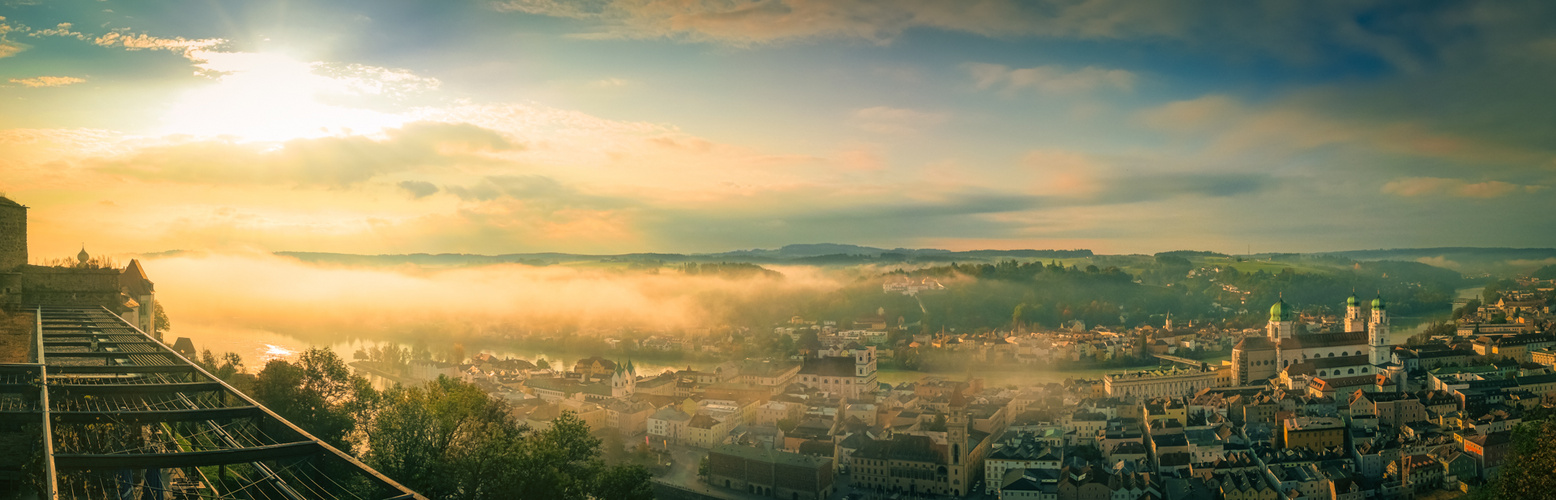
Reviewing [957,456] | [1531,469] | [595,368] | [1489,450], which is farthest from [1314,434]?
[595,368]

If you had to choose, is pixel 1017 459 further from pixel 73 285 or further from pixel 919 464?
pixel 73 285

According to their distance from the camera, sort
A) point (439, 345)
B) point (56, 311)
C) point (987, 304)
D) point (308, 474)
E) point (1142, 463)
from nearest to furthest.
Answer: point (308, 474)
point (56, 311)
point (1142, 463)
point (439, 345)
point (987, 304)

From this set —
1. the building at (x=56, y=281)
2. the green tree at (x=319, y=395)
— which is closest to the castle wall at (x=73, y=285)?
the building at (x=56, y=281)

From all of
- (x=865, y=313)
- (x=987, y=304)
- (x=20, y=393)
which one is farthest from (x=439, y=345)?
(x=20, y=393)

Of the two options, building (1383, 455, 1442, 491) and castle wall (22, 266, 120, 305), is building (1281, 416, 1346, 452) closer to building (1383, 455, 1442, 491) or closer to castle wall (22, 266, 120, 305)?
building (1383, 455, 1442, 491)

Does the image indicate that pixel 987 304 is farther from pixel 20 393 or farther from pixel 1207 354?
pixel 20 393

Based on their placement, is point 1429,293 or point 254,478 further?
point 1429,293
